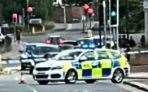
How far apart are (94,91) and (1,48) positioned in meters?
44.1

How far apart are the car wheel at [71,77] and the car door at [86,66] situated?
0.22 m

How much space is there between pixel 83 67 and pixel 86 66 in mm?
140

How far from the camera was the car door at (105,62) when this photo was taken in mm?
31688

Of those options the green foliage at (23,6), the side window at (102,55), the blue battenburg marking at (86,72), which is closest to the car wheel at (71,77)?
the blue battenburg marking at (86,72)

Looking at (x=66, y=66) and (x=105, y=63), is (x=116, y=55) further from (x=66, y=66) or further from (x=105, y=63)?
(x=66, y=66)

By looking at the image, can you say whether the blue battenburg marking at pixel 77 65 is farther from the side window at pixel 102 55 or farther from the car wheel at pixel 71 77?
the side window at pixel 102 55

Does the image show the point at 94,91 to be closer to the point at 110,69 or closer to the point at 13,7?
the point at 110,69

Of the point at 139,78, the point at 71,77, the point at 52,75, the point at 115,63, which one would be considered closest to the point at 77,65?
the point at 71,77

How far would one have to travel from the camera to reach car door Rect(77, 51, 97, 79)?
3120cm

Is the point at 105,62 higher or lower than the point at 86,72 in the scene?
higher

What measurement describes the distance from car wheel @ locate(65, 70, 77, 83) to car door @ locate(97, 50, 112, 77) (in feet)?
4.51

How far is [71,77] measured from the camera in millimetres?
31078

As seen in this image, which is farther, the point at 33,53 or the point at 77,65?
the point at 33,53

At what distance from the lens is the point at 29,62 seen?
4547 centimetres
